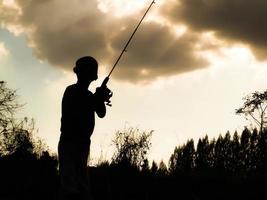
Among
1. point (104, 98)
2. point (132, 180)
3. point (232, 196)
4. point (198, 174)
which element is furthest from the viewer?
point (198, 174)

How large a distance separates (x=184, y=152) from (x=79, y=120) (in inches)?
3744

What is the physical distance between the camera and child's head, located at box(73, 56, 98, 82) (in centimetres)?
568

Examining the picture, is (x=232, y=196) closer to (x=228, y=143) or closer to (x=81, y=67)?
(x=81, y=67)

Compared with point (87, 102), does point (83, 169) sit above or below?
below

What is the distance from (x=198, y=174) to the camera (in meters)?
14.5

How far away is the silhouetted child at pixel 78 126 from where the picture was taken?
5.21m

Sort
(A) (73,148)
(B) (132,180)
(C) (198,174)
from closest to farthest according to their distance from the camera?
(A) (73,148) < (B) (132,180) < (C) (198,174)

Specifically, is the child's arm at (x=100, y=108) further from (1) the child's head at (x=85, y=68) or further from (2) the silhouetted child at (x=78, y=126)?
(1) the child's head at (x=85, y=68)

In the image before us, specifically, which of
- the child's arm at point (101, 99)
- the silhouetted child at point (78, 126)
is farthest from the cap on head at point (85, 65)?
the child's arm at point (101, 99)

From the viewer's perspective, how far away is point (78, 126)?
215 inches

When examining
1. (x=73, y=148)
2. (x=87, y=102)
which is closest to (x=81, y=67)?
(x=87, y=102)

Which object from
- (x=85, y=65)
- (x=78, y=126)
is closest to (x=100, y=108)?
(x=78, y=126)

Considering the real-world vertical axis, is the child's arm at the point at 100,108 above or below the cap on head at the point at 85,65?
below

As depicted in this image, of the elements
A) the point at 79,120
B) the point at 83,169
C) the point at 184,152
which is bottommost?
the point at 83,169
